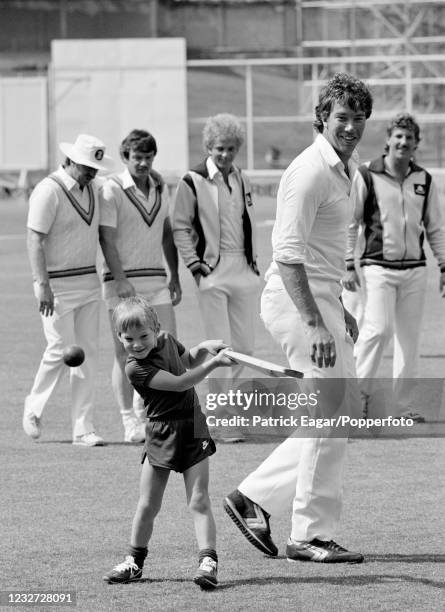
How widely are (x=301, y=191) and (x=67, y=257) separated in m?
3.23

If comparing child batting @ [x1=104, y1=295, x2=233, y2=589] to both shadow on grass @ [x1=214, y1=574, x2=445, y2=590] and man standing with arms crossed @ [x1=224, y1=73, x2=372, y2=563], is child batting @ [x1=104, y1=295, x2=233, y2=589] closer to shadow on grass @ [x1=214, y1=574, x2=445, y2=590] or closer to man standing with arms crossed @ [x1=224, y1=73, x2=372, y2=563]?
shadow on grass @ [x1=214, y1=574, x2=445, y2=590]

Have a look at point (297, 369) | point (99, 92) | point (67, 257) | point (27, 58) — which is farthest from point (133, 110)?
point (297, 369)

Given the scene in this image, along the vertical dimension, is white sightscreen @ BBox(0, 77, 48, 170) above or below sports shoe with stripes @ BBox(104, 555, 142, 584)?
above

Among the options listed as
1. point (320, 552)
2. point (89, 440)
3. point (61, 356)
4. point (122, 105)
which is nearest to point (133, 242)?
point (61, 356)

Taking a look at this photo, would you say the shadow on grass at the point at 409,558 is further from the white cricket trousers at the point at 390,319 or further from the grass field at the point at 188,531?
the white cricket trousers at the point at 390,319

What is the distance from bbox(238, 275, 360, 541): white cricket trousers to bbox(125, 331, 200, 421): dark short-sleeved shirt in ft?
1.66

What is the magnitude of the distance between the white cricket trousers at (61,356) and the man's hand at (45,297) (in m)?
0.17

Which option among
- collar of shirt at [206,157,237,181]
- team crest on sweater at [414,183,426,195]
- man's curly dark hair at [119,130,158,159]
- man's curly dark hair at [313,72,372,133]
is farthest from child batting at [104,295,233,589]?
team crest on sweater at [414,183,426,195]

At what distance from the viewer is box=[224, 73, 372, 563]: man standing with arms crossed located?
562 centimetres

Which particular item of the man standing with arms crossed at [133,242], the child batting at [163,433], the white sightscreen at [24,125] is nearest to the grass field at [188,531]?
the child batting at [163,433]

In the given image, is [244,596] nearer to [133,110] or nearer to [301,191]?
[301,191]

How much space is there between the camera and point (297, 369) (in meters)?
5.78

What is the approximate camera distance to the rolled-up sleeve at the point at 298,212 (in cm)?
561

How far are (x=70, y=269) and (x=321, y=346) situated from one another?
10.8ft
